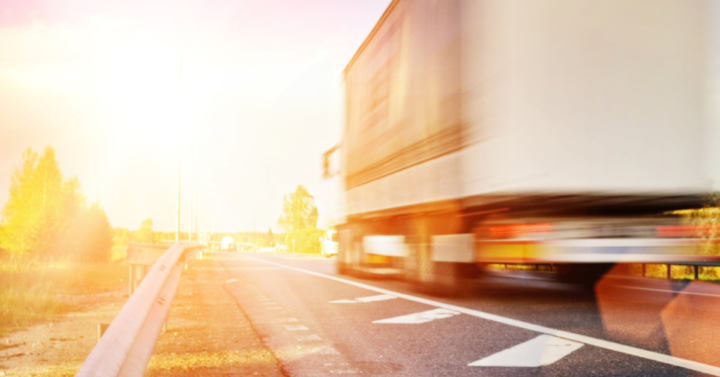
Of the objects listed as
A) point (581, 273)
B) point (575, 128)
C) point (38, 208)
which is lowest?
point (581, 273)

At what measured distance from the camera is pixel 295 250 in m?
88.2

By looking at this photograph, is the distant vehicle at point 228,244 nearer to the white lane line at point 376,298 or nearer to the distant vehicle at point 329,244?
the distant vehicle at point 329,244

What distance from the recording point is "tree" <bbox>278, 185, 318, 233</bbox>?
10119 cm

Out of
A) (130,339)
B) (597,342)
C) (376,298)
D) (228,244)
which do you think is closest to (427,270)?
(376,298)

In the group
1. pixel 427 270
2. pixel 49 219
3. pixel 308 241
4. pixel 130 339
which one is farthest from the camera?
pixel 308 241

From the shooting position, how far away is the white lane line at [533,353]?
4738 millimetres

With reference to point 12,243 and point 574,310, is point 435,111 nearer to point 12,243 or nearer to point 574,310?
point 574,310

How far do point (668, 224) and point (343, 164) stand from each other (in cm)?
737

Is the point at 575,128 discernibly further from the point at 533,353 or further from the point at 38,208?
the point at 38,208

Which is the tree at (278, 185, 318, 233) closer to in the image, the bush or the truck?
the bush

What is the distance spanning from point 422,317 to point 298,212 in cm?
9476

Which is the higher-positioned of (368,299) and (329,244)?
(329,244)

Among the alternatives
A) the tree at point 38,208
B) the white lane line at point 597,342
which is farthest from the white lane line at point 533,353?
the tree at point 38,208

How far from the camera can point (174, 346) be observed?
18.4 feet
